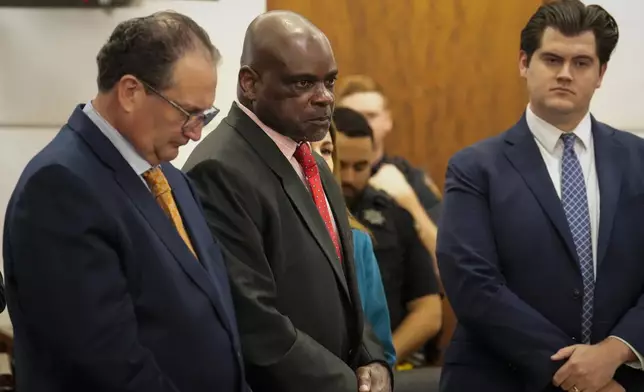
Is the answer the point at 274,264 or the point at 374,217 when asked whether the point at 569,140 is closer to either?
the point at 374,217

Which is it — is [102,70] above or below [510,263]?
above

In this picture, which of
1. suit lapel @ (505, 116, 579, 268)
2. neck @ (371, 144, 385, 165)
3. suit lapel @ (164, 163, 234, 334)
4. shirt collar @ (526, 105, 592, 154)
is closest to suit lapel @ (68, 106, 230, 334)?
suit lapel @ (164, 163, 234, 334)

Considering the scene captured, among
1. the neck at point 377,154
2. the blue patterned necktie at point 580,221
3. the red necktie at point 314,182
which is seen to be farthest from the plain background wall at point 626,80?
the red necktie at point 314,182

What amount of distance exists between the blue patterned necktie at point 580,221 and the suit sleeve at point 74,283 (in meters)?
1.08

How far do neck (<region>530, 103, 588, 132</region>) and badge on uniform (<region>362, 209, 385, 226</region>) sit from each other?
69 centimetres

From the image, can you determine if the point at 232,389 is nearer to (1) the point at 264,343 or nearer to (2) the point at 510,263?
(1) the point at 264,343

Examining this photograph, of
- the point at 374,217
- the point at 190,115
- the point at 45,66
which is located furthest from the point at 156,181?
the point at 45,66

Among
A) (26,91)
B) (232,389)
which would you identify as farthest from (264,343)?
(26,91)

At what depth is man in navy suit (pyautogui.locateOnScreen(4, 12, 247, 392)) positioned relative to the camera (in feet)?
4.17

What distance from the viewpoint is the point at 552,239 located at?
1994 millimetres

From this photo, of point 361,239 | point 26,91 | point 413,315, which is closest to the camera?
point 361,239

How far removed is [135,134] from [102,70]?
0.11m

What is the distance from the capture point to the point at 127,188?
1378 millimetres

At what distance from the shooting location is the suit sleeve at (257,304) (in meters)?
1.54
